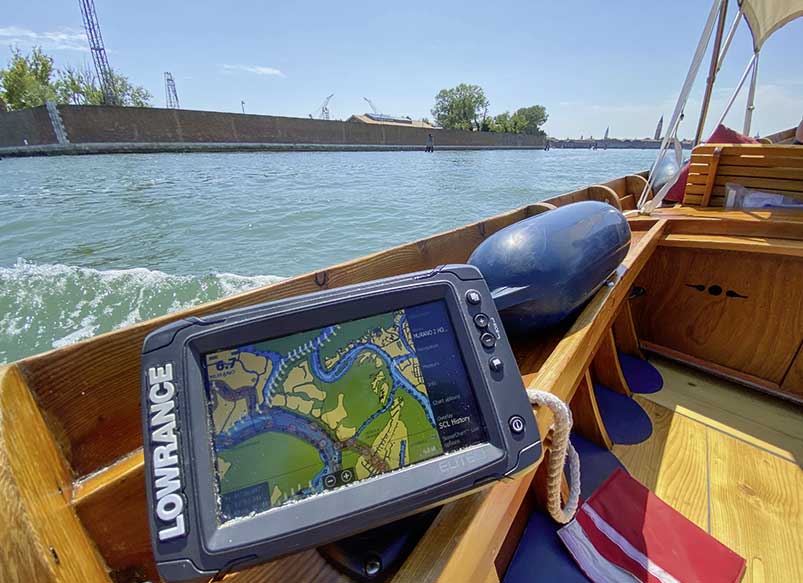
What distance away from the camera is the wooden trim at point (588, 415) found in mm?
1313

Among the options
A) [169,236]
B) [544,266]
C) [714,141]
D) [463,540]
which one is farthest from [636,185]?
[169,236]

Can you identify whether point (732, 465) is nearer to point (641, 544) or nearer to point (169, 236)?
point (641, 544)

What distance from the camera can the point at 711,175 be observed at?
2.17 meters

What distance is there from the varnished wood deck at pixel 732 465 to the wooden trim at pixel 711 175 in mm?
1097

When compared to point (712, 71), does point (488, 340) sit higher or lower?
lower

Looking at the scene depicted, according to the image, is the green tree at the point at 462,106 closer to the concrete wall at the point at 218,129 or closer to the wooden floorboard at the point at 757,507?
the concrete wall at the point at 218,129

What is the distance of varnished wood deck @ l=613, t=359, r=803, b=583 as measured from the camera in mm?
1123

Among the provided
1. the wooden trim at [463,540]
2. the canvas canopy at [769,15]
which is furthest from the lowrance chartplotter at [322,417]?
the canvas canopy at [769,15]

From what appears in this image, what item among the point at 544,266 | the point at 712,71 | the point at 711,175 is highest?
the point at 712,71

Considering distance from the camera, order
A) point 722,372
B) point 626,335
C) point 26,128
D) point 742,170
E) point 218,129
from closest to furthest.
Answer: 1. point 722,372
2. point 626,335
3. point 742,170
4. point 26,128
5. point 218,129

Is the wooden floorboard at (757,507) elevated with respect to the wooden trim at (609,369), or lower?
lower

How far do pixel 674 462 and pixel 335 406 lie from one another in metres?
1.48

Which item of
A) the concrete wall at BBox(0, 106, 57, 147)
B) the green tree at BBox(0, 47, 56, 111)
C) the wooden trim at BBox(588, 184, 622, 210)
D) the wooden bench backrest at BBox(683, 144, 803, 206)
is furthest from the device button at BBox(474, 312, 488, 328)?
the green tree at BBox(0, 47, 56, 111)

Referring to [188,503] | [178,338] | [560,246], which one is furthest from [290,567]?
[560,246]
